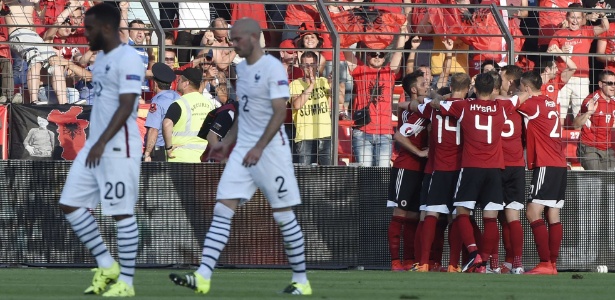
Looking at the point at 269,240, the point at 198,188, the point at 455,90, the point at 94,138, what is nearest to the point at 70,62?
the point at 198,188

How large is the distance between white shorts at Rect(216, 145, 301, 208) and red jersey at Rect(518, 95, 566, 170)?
5349mm

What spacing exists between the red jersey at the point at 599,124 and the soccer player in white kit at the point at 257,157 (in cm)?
731

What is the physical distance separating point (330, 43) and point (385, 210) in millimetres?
2888

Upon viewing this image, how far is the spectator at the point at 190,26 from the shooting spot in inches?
606

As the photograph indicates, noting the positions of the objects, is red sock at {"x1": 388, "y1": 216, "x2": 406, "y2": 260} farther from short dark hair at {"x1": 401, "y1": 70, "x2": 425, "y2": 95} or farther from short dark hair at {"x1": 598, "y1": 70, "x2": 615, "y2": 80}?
short dark hair at {"x1": 598, "y1": 70, "x2": 615, "y2": 80}

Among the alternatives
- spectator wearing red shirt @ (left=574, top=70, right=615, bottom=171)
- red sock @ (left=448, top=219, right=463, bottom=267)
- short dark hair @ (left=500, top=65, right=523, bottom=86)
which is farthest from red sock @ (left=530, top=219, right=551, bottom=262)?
spectator wearing red shirt @ (left=574, top=70, right=615, bottom=171)

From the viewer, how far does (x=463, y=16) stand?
16938mm

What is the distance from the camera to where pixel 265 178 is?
9305mm

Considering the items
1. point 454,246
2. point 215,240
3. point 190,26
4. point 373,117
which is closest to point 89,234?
point 215,240

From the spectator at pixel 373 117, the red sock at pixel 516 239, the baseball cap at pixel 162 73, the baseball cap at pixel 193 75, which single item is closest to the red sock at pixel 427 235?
the red sock at pixel 516 239

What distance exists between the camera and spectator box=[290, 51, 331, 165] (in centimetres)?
1498

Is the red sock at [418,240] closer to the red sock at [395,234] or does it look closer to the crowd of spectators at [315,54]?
the red sock at [395,234]

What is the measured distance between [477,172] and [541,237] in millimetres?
1282

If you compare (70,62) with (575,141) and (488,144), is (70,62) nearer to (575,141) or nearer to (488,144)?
(488,144)
